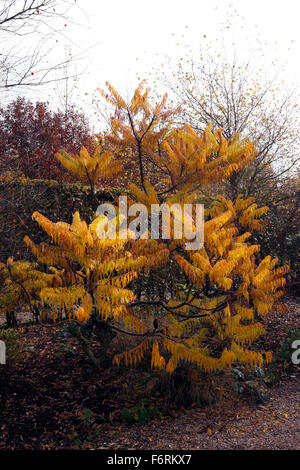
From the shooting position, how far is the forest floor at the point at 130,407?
381cm

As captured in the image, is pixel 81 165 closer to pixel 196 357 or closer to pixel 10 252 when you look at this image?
pixel 10 252

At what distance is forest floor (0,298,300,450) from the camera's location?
150 inches

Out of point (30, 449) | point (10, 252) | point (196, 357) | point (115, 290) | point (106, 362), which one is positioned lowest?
point (30, 449)

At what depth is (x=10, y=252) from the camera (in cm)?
481

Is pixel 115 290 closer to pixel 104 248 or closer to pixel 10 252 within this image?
pixel 104 248

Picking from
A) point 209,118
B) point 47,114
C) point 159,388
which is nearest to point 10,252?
point 159,388

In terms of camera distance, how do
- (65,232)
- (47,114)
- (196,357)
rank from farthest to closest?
(47,114) → (196,357) → (65,232)

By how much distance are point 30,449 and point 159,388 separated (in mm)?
1560

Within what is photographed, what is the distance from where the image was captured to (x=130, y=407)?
4.34 m

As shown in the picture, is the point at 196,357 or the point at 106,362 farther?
the point at 106,362

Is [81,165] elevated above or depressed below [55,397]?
above

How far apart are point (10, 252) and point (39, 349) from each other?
5.16 feet

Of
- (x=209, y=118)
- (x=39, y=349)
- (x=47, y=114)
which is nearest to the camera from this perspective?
(x=39, y=349)
